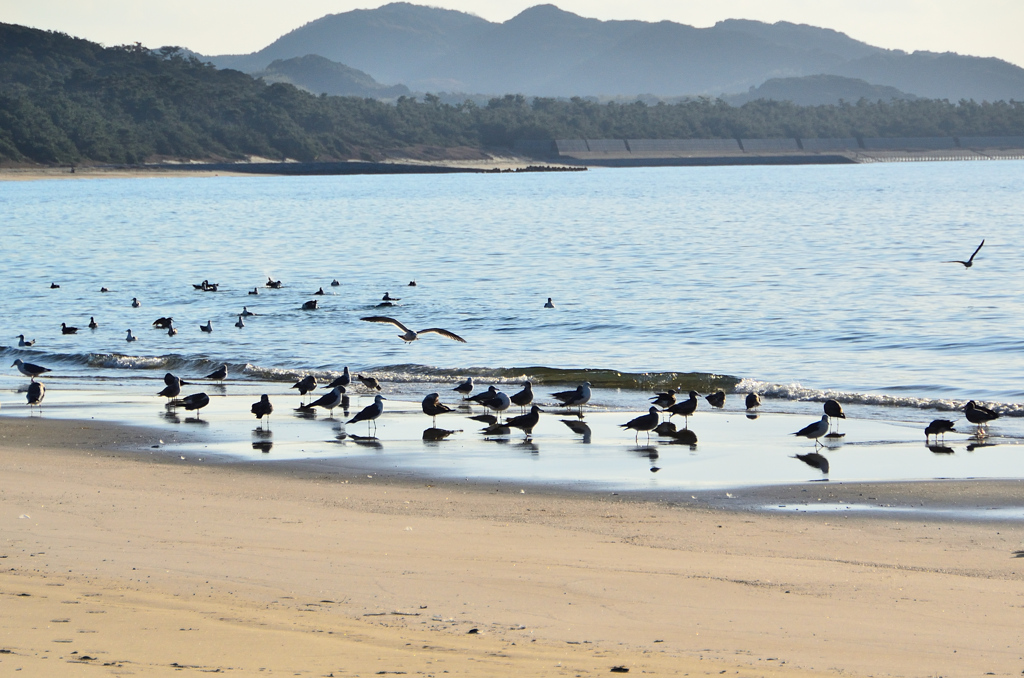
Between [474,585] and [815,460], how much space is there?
648 centimetres

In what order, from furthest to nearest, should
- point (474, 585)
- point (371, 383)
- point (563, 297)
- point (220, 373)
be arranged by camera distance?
1. point (563, 297)
2. point (220, 373)
3. point (371, 383)
4. point (474, 585)

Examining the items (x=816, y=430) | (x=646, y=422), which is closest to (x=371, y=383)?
(x=646, y=422)

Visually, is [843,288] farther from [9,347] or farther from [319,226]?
[319,226]

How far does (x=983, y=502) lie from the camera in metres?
10.7

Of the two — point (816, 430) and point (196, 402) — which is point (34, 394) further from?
point (816, 430)

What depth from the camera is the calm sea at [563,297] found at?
72.8ft

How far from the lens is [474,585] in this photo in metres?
7.77

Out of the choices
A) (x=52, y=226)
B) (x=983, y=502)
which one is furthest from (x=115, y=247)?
(x=983, y=502)

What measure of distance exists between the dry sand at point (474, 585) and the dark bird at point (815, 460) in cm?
199

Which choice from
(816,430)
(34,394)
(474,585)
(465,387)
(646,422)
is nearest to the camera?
(474,585)

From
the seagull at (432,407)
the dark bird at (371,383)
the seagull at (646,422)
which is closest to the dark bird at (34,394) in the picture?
the dark bird at (371,383)

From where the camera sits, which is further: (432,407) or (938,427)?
(432,407)

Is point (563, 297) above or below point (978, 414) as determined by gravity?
below

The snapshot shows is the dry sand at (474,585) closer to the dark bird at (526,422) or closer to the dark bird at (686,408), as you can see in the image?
the dark bird at (526,422)
